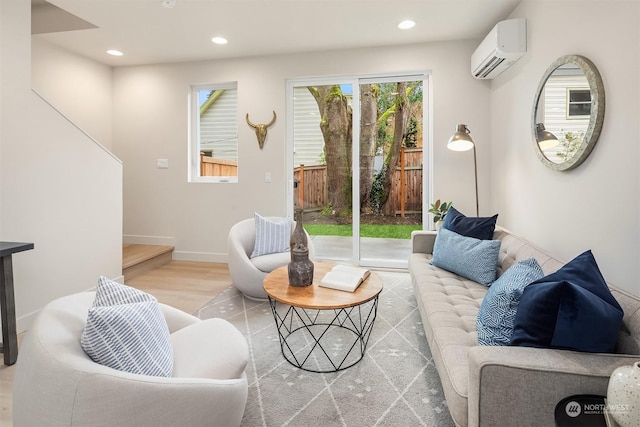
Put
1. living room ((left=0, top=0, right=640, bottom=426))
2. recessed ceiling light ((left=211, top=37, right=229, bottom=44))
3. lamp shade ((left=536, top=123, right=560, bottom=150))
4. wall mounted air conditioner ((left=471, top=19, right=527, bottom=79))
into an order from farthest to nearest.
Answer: recessed ceiling light ((left=211, top=37, right=229, bottom=44)), wall mounted air conditioner ((left=471, top=19, right=527, bottom=79)), lamp shade ((left=536, top=123, right=560, bottom=150)), living room ((left=0, top=0, right=640, bottom=426))

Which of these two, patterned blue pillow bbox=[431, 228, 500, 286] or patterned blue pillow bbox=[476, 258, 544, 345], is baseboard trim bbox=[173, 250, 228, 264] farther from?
patterned blue pillow bbox=[476, 258, 544, 345]

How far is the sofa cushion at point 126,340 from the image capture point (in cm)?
117

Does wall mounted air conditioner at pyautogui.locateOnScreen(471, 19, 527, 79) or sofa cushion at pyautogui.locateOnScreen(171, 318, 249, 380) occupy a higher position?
wall mounted air conditioner at pyautogui.locateOnScreen(471, 19, 527, 79)

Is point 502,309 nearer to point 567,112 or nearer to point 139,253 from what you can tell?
point 567,112

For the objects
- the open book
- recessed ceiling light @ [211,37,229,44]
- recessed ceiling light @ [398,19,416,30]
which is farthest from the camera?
recessed ceiling light @ [211,37,229,44]

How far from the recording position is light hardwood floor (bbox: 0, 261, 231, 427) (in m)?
3.27

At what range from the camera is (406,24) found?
3424 millimetres

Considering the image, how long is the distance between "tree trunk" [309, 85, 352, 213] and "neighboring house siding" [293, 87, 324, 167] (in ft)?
0.21

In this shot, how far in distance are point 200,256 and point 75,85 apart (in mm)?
2608

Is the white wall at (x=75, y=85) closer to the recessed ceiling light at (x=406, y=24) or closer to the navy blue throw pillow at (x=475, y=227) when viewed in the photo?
the recessed ceiling light at (x=406, y=24)

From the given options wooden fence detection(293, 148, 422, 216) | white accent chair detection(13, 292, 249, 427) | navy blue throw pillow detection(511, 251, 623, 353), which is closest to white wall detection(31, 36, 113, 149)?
wooden fence detection(293, 148, 422, 216)

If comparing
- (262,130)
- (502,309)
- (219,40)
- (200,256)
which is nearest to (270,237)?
(262,130)

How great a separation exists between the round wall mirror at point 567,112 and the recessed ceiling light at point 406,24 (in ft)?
4.59

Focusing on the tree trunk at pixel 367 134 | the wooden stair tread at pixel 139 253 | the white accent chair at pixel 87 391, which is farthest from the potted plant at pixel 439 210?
the wooden stair tread at pixel 139 253
